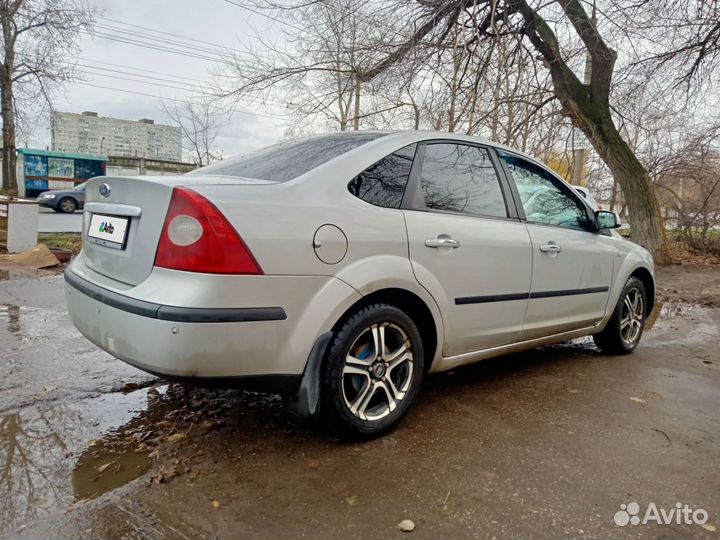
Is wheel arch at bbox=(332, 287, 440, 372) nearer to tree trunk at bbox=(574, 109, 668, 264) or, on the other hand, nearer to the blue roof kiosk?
tree trunk at bbox=(574, 109, 668, 264)

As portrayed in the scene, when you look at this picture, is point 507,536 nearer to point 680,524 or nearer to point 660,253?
point 680,524

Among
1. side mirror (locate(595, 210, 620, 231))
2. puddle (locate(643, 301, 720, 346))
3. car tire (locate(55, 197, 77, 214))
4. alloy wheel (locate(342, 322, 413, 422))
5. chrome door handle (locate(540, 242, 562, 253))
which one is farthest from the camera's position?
car tire (locate(55, 197, 77, 214))

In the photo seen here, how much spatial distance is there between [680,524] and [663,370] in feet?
7.50

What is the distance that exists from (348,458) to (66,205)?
898 inches

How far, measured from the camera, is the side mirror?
3.92 meters

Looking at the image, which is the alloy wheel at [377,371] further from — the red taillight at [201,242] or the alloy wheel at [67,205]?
the alloy wheel at [67,205]

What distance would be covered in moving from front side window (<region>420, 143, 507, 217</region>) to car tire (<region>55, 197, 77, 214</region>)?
2232 cm

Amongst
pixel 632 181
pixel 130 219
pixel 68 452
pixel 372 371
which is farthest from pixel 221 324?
pixel 632 181

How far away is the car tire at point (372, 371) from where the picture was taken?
2385 mm

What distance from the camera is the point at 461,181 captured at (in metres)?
3.09

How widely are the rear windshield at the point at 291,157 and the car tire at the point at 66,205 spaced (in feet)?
70.5

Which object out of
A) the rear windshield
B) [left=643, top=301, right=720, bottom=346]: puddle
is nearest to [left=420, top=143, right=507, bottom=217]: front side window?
the rear windshield

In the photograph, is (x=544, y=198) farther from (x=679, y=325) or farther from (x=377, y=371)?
(x=679, y=325)

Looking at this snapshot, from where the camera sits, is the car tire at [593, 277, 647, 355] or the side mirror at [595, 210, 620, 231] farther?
the car tire at [593, 277, 647, 355]
